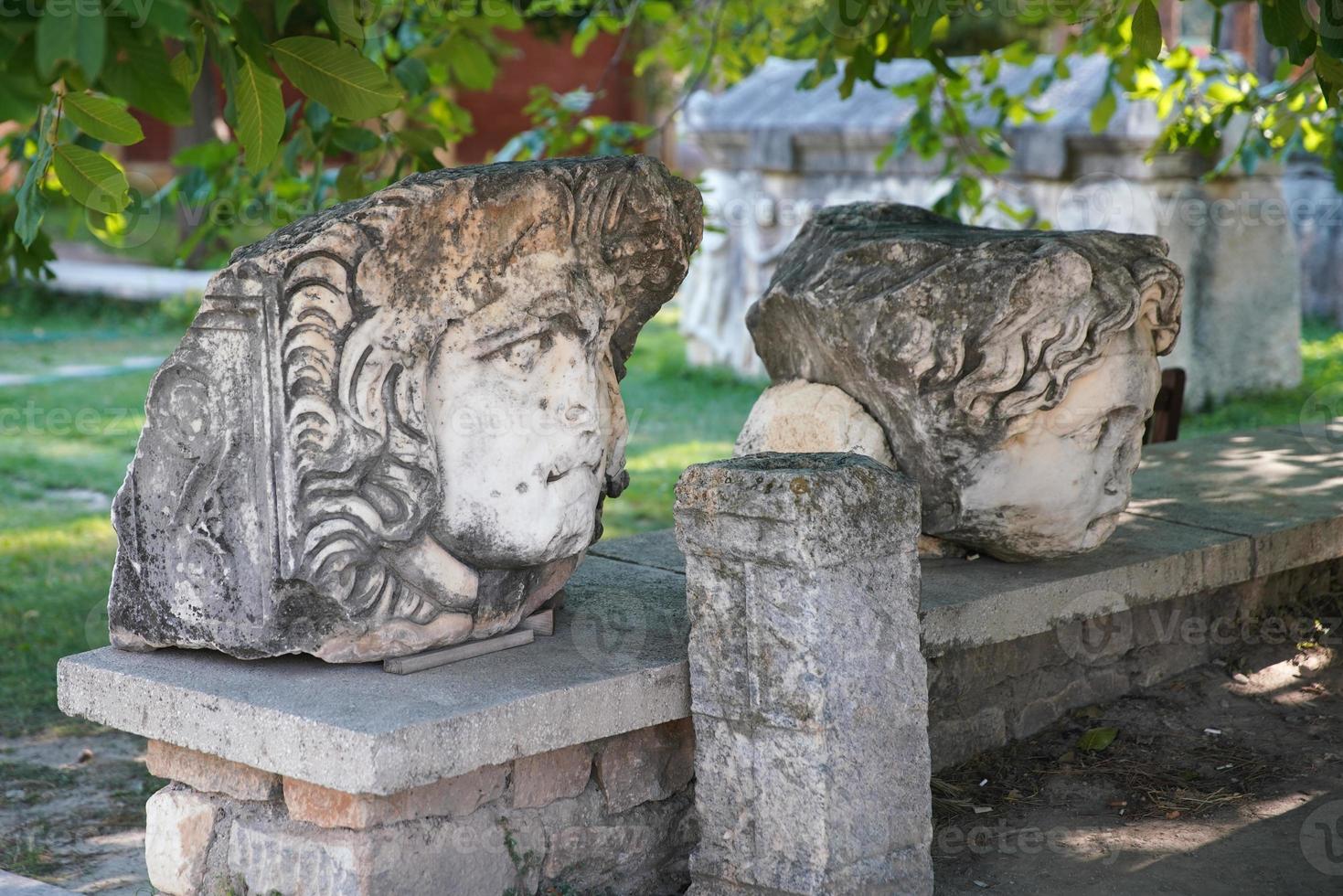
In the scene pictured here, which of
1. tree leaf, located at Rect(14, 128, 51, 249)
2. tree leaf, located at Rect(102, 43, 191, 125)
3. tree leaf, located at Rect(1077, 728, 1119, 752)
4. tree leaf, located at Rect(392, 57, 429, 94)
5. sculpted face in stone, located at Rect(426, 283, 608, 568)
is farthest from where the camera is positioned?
tree leaf, located at Rect(392, 57, 429, 94)

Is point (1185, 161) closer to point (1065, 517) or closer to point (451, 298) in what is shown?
point (1065, 517)

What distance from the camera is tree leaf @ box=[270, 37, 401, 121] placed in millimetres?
2758

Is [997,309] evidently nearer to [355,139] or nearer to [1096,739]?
[1096,739]

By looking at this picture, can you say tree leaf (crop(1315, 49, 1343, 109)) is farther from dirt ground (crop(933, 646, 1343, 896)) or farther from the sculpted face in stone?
the sculpted face in stone

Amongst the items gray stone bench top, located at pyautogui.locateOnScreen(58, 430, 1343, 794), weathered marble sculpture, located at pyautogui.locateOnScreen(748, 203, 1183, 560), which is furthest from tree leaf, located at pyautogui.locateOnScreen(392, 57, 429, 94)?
gray stone bench top, located at pyautogui.locateOnScreen(58, 430, 1343, 794)

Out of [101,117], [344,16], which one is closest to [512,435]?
[344,16]

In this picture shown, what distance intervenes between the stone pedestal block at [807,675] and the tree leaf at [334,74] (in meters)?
0.98

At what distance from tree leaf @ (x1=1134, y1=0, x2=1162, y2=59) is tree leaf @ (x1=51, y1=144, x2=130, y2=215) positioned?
2211 mm

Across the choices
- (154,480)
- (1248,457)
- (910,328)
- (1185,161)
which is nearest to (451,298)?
(154,480)

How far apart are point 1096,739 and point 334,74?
109 inches

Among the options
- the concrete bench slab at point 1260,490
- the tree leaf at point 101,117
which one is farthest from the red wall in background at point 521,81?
the tree leaf at point 101,117

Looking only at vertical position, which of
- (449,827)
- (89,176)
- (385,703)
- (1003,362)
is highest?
(89,176)

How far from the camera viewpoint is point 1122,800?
3.95 meters

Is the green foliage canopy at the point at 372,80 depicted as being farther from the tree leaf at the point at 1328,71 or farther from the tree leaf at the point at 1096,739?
the tree leaf at the point at 1096,739
